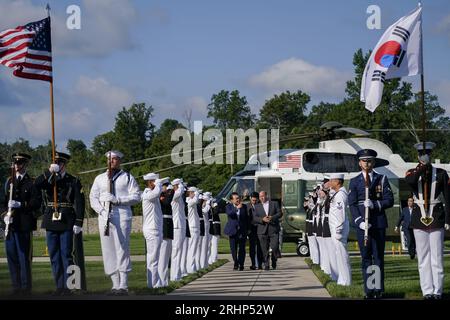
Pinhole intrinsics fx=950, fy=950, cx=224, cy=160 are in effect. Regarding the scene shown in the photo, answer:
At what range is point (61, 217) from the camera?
1442 centimetres

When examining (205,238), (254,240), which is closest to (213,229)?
(205,238)

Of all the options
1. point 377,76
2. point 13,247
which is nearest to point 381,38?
point 377,76

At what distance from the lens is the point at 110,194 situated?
14141mm

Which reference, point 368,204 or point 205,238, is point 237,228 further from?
point 368,204

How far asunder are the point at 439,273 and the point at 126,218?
4.71 metres

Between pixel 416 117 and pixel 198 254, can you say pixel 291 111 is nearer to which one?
pixel 416 117

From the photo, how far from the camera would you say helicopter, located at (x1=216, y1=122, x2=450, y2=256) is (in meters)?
30.0

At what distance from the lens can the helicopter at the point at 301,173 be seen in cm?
Result: 2997

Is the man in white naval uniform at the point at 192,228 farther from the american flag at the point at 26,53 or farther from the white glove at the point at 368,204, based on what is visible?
the white glove at the point at 368,204

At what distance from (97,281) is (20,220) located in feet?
11.6

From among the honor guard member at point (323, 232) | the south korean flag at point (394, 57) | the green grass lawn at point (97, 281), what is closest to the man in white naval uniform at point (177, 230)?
the green grass lawn at point (97, 281)

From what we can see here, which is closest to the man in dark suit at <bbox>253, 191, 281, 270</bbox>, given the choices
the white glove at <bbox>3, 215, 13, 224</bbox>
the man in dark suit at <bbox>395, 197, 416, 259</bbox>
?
the man in dark suit at <bbox>395, 197, 416, 259</bbox>

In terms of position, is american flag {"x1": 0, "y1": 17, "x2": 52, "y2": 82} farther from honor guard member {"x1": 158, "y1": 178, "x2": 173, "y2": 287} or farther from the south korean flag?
the south korean flag

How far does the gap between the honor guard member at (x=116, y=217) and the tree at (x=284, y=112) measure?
59368 mm
